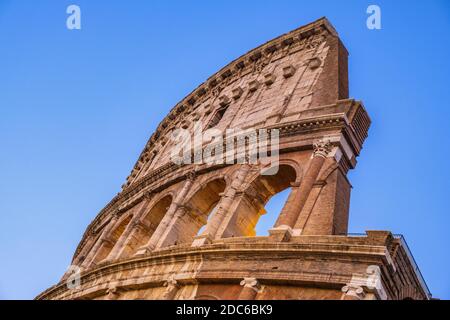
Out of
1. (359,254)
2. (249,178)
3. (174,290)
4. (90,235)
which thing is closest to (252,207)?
(249,178)

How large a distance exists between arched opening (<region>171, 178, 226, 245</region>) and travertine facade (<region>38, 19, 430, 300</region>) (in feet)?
0.12

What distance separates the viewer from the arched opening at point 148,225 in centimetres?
2223

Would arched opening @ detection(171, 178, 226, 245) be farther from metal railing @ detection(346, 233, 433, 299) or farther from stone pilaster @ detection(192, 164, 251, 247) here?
metal railing @ detection(346, 233, 433, 299)

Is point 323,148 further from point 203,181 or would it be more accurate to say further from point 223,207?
point 203,181

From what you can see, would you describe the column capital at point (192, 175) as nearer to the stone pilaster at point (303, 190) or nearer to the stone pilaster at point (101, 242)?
the stone pilaster at point (303, 190)

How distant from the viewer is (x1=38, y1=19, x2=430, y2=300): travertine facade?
13.9 m

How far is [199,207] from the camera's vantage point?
2061 cm

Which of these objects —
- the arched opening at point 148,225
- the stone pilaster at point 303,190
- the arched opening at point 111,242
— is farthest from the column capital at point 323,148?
the arched opening at point 111,242

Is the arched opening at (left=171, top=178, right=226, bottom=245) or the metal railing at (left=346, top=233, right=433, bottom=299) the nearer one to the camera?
the metal railing at (left=346, top=233, right=433, bottom=299)

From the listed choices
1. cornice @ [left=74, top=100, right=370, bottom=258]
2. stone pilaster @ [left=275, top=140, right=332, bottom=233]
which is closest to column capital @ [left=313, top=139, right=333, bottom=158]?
stone pilaster @ [left=275, top=140, right=332, bottom=233]

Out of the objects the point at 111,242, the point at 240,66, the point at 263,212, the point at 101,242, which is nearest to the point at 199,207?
the point at 263,212

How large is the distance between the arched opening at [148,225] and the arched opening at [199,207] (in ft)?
6.32

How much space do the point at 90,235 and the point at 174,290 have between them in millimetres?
12727
